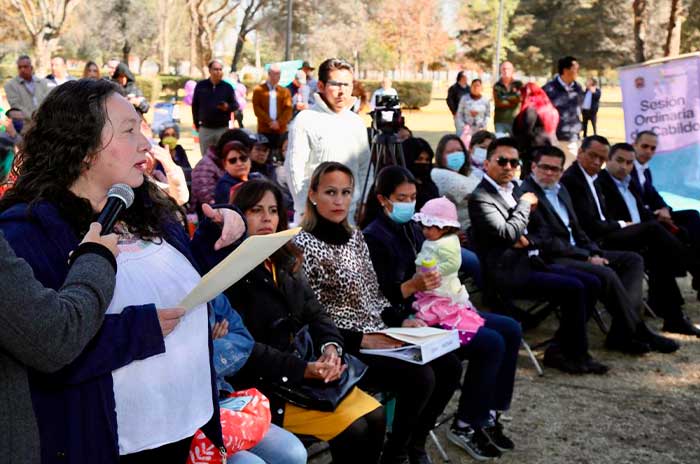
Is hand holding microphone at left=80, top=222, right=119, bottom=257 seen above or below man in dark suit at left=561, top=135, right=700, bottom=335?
above

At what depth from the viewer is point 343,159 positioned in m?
5.69

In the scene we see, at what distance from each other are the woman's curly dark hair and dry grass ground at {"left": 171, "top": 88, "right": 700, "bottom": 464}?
256 centimetres

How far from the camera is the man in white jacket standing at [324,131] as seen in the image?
5.53 m

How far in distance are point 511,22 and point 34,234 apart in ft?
193

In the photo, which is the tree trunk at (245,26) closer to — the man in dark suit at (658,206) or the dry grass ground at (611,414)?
the man in dark suit at (658,206)

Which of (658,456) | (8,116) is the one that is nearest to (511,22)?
(8,116)

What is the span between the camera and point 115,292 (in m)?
1.92

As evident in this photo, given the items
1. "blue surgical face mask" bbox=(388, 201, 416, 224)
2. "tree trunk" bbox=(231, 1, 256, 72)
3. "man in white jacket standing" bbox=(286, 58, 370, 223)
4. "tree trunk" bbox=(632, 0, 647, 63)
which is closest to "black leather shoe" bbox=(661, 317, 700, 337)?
"man in white jacket standing" bbox=(286, 58, 370, 223)

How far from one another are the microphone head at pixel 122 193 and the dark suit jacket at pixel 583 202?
5357 millimetres

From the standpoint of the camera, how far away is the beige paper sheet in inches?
75.6

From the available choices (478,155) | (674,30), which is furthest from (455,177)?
(674,30)

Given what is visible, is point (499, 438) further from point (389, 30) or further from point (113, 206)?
point (389, 30)

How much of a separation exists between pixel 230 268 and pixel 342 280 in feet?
6.48

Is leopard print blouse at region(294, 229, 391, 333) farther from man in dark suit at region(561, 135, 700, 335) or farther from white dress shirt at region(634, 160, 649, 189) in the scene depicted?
white dress shirt at region(634, 160, 649, 189)
